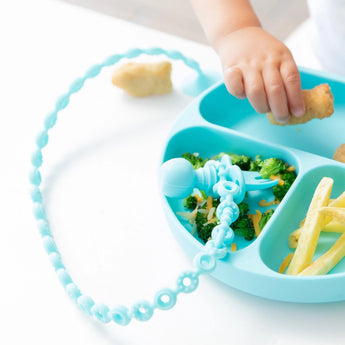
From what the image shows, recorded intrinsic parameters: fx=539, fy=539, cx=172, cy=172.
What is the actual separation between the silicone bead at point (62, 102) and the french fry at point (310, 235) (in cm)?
51

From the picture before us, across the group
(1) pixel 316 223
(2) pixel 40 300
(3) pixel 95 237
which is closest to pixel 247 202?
(1) pixel 316 223

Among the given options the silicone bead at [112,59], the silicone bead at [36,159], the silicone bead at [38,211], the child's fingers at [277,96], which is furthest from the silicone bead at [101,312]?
the silicone bead at [112,59]

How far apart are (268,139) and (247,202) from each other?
16 cm

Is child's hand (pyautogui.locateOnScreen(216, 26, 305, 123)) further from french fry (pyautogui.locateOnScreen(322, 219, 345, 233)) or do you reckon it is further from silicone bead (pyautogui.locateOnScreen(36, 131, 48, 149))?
silicone bead (pyautogui.locateOnScreen(36, 131, 48, 149))

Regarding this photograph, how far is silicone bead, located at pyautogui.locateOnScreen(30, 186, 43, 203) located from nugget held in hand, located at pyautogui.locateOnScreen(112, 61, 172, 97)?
30 centimetres

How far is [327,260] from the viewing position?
743 mm

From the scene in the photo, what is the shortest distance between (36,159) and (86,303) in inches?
12.6

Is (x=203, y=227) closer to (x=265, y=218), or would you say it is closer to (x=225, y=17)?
(x=265, y=218)

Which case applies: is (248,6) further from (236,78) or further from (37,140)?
(37,140)

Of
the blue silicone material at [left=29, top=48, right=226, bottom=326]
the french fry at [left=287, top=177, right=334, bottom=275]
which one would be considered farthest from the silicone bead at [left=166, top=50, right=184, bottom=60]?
the french fry at [left=287, top=177, right=334, bottom=275]

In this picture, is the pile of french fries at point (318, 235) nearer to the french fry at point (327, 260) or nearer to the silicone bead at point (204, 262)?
the french fry at point (327, 260)

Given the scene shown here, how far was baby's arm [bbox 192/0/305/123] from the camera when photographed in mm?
900

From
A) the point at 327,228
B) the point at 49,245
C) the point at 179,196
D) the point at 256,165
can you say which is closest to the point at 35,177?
the point at 49,245

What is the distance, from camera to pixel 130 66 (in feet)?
3.55
